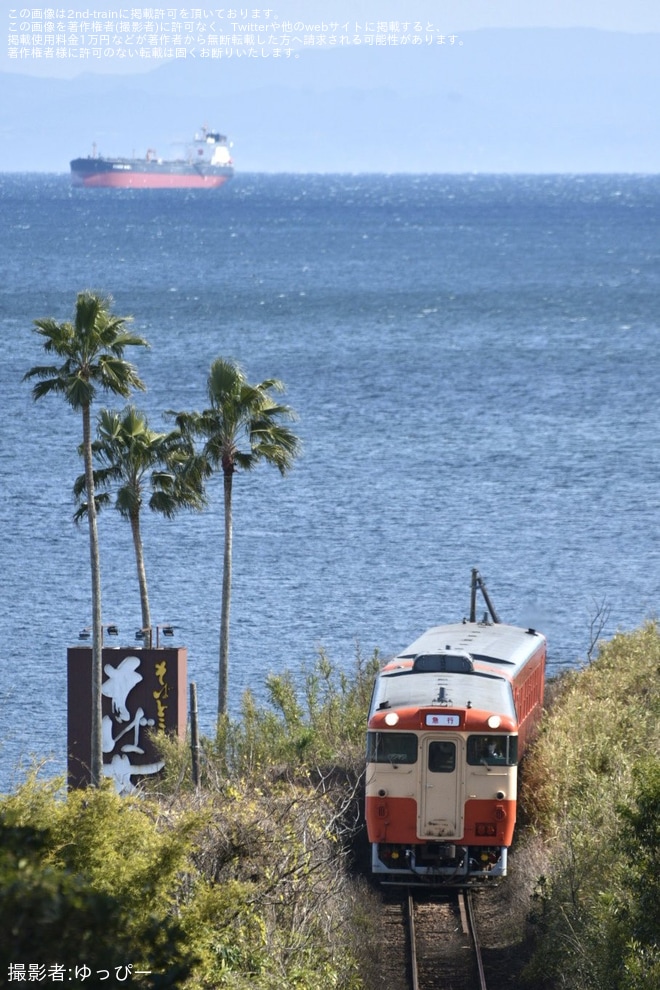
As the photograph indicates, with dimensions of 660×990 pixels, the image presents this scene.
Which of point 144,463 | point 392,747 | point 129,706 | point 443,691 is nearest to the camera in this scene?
point 392,747

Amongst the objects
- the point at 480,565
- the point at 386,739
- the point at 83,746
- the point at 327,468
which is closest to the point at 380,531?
the point at 480,565

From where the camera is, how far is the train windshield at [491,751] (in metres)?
24.0

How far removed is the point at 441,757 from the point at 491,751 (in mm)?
744

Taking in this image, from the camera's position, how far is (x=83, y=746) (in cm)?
3303

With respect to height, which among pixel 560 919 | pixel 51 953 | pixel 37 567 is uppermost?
pixel 51 953

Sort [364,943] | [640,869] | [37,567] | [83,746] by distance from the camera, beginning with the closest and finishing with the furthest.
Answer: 1. [640,869]
2. [364,943]
3. [83,746]
4. [37,567]

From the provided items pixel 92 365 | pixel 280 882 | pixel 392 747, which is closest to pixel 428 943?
pixel 392 747

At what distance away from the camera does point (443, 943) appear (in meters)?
23.0

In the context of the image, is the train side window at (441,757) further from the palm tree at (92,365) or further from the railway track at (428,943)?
the palm tree at (92,365)

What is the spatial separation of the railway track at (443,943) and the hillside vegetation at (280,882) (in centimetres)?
55

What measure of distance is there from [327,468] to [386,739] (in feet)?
165

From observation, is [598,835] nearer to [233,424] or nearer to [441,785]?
[441,785]

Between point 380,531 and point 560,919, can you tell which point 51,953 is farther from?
point 380,531

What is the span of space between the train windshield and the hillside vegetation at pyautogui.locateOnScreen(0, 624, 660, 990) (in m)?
1.22
